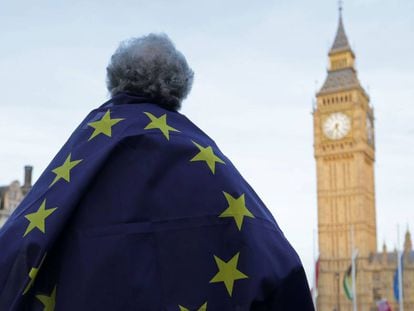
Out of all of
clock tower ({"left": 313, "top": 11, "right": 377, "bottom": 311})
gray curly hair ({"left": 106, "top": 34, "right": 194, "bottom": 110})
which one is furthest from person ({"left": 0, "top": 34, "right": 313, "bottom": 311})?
clock tower ({"left": 313, "top": 11, "right": 377, "bottom": 311})

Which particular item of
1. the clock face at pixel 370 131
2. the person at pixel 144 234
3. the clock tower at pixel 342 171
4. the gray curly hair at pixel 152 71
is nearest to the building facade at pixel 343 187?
the clock tower at pixel 342 171

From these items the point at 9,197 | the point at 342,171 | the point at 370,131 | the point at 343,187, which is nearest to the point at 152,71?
the point at 9,197

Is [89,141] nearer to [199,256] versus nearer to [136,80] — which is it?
[136,80]

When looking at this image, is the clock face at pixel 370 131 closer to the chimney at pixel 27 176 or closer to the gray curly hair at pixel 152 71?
the chimney at pixel 27 176

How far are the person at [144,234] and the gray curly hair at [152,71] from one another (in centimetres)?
14

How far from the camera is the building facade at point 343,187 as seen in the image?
6431cm

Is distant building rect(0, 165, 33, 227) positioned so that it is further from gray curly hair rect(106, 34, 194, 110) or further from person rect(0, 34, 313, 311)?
person rect(0, 34, 313, 311)

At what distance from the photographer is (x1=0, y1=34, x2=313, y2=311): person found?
2129 mm

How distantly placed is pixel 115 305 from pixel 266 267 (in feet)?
1.69

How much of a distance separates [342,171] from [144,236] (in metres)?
67.3

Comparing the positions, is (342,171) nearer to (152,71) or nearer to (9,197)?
(9,197)

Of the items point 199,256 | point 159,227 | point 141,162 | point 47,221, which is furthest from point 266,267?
point 47,221

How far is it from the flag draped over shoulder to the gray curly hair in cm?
18

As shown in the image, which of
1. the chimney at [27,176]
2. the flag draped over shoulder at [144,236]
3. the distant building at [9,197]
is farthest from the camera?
the chimney at [27,176]
